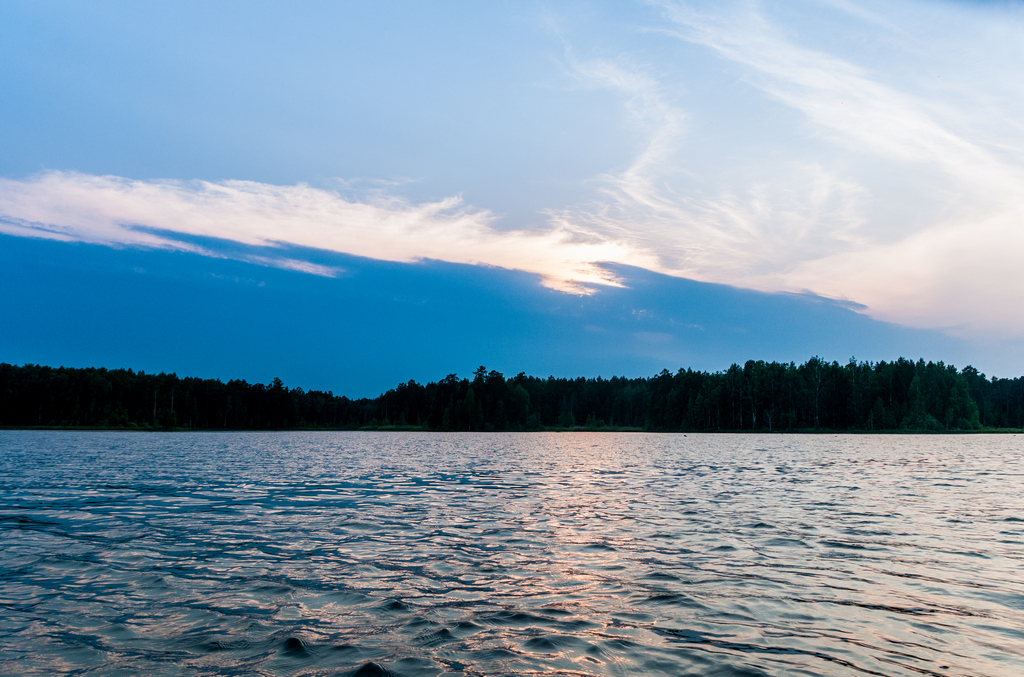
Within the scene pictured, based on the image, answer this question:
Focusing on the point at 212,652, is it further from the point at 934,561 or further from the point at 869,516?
the point at 869,516

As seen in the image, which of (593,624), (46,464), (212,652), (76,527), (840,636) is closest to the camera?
(212,652)

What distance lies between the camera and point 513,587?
13.3 metres

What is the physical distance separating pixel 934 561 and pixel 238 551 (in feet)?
58.0

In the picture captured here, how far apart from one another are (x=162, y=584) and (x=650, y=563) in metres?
10.9

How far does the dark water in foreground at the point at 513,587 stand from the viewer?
9203 millimetres

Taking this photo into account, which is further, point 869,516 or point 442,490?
point 442,490

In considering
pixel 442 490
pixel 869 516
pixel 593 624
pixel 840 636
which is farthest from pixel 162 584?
pixel 869 516

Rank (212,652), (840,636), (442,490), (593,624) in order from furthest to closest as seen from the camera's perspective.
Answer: (442,490) < (593,624) < (840,636) < (212,652)

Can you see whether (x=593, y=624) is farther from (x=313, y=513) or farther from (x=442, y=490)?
(x=442, y=490)

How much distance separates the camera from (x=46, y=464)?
53375 mm

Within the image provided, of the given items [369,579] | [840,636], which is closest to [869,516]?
[840,636]

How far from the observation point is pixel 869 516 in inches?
921

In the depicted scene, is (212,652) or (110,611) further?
(110,611)

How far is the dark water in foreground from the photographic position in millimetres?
9203
